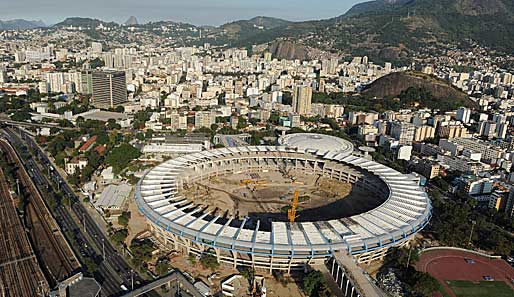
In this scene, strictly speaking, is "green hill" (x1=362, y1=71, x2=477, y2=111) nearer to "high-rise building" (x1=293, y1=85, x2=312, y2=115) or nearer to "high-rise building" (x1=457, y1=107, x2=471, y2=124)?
"high-rise building" (x1=457, y1=107, x2=471, y2=124)

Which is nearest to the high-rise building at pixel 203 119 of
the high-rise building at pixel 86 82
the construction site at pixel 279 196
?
the construction site at pixel 279 196

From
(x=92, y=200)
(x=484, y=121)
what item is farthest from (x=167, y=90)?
(x=484, y=121)

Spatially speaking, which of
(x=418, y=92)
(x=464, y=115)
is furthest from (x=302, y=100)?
(x=464, y=115)

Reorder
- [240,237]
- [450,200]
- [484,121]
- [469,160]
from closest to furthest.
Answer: [240,237] < [450,200] < [469,160] < [484,121]

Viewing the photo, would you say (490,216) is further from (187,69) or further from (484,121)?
(187,69)

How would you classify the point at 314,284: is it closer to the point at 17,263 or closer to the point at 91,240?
the point at 91,240

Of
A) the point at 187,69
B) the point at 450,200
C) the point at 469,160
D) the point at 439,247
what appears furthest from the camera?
the point at 187,69
